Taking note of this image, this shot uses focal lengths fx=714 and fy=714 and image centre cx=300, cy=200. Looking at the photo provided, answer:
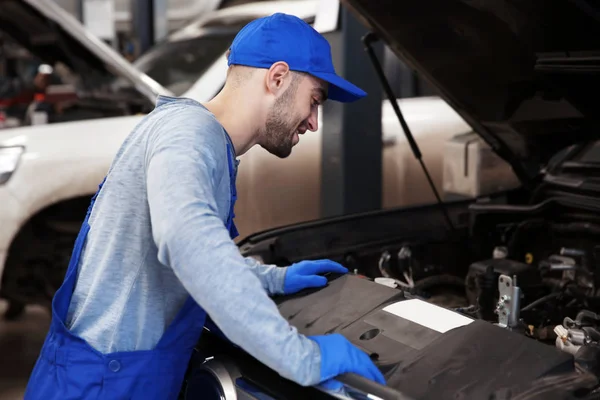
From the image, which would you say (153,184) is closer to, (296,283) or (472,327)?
(296,283)

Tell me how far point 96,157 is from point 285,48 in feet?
6.62

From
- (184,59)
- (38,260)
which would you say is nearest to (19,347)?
(38,260)

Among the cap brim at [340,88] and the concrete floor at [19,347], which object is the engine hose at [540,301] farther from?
the concrete floor at [19,347]

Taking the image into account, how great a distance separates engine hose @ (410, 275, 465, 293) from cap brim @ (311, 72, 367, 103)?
0.85m

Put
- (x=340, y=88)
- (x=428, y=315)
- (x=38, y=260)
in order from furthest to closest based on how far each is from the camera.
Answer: (x=38, y=260) < (x=340, y=88) < (x=428, y=315)

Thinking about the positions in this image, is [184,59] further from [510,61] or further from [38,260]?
[510,61]

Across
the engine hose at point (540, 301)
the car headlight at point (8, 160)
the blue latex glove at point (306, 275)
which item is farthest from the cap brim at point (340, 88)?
the car headlight at point (8, 160)

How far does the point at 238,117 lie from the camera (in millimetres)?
1477

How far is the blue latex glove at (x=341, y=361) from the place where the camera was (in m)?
1.21

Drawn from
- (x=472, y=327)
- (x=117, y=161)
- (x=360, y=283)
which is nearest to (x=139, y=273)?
(x=117, y=161)

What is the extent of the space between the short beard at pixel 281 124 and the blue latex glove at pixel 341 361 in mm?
447

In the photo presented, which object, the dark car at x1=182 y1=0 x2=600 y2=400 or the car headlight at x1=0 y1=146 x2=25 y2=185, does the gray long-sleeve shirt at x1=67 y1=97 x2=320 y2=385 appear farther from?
the car headlight at x1=0 y1=146 x2=25 y2=185

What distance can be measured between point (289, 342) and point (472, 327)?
414mm

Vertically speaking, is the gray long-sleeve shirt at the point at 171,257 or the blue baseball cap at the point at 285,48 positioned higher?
the blue baseball cap at the point at 285,48
